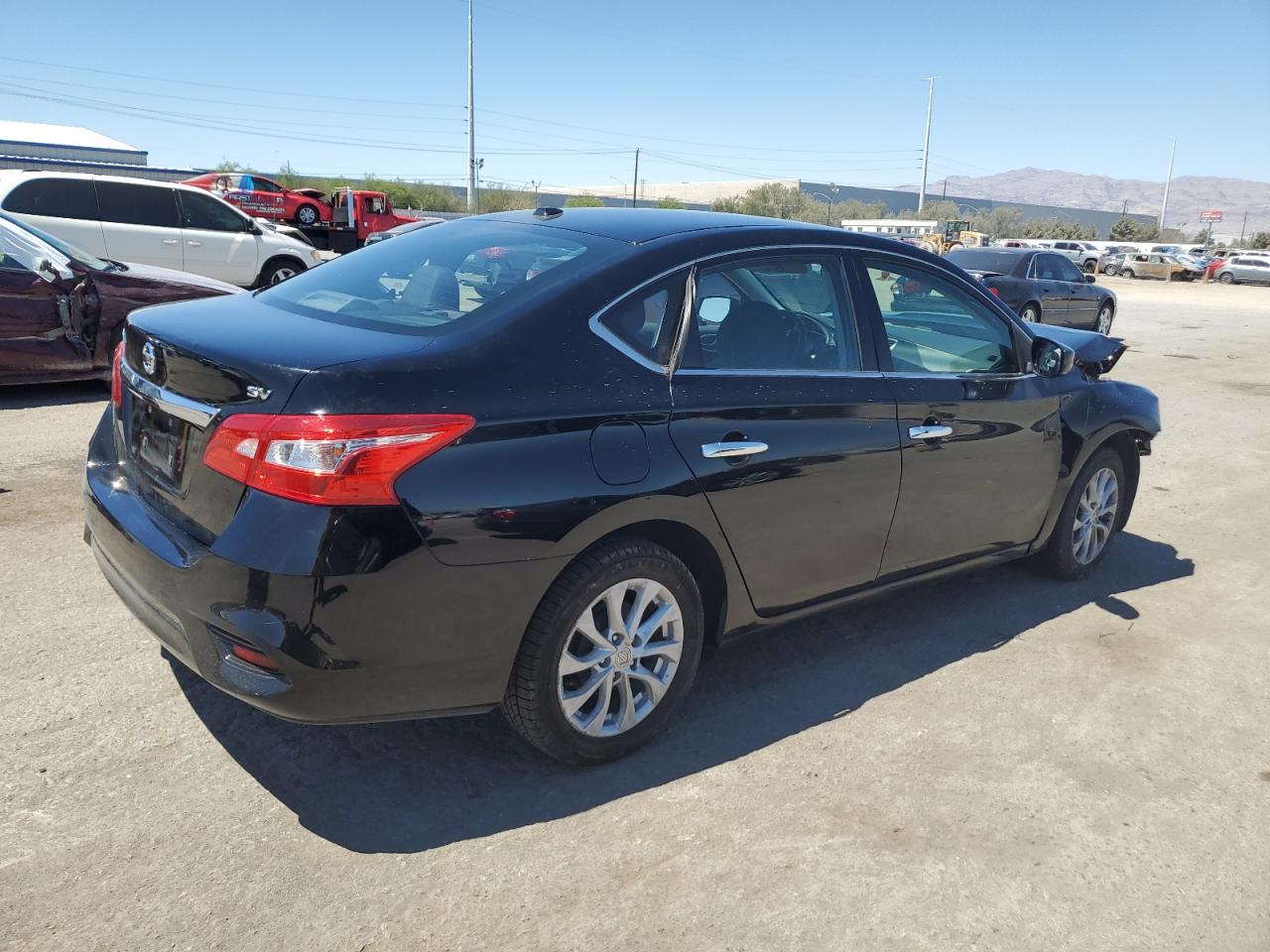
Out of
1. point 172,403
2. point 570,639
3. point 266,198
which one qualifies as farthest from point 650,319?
point 266,198

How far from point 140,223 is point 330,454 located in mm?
11750

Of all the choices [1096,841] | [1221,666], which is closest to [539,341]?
[1096,841]

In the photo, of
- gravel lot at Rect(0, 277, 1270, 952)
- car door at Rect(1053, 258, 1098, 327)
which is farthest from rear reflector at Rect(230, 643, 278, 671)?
car door at Rect(1053, 258, 1098, 327)

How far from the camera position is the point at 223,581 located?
260 centimetres

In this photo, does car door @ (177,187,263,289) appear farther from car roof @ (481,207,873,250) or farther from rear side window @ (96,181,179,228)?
car roof @ (481,207,873,250)

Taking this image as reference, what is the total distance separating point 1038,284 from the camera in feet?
52.6

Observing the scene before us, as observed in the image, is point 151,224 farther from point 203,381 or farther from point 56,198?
point 203,381

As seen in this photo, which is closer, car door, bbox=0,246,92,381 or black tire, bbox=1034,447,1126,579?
black tire, bbox=1034,447,1126,579

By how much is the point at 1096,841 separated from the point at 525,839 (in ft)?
5.59

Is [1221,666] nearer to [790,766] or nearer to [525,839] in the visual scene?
[790,766]

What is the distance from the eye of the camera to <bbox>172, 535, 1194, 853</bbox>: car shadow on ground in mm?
2932

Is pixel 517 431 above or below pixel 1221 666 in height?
above

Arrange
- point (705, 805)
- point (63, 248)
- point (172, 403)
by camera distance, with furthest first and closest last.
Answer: point (63, 248) → point (705, 805) → point (172, 403)

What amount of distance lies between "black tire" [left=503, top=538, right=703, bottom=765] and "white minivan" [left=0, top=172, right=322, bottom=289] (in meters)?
10.7
